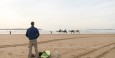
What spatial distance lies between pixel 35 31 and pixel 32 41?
0.55 m

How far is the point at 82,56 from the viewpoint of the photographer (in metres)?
16.2

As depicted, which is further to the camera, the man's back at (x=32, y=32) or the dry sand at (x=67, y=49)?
the dry sand at (x=67, y=49)

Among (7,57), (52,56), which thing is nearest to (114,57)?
(52,56)

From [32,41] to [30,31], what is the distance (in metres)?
0.54

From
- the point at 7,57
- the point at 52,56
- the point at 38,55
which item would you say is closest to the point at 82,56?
the point at 52,56

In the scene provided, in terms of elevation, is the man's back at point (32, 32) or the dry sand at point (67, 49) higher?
the man's back at point (32, 32)

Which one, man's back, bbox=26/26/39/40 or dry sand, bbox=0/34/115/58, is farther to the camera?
dry sand, bbox=0/34/115/58

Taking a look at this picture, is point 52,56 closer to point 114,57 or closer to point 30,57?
point 30,57

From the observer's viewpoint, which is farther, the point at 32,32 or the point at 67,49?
the point at 67,49

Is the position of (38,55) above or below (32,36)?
below

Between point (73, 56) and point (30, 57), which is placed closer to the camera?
point (30, 57)

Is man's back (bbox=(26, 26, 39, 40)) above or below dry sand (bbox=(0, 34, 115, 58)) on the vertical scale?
above

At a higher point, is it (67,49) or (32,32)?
(32,32)

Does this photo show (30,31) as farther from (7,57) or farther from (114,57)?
(114,57)
